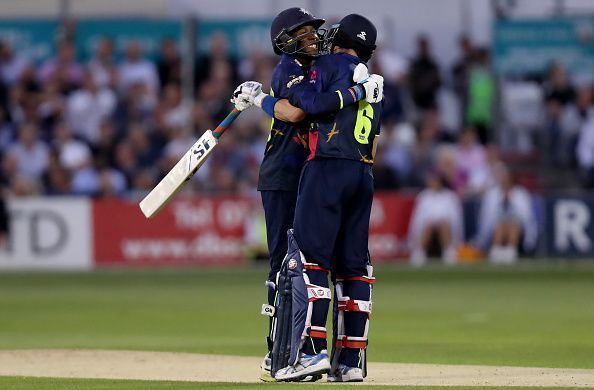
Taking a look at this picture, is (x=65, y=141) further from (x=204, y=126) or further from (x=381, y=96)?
(x=381, y=96)

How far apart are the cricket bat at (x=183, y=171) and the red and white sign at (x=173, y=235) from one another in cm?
1483

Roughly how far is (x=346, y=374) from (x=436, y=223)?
15303 millimetres

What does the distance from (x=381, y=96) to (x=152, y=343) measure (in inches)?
180

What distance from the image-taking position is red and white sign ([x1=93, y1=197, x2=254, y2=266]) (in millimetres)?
24328

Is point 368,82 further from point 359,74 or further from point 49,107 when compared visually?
point 49,107

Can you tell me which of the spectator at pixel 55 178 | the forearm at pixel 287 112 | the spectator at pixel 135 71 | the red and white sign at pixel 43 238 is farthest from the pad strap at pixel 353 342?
the spectator at pixel 135 71

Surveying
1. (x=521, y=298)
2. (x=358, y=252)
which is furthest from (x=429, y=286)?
(x=358, y=252)

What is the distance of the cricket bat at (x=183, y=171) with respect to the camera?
9.43 meters

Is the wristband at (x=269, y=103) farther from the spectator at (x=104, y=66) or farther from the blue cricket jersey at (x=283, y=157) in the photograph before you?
the spectator at (x=104, y=66)

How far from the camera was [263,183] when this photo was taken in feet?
31.7

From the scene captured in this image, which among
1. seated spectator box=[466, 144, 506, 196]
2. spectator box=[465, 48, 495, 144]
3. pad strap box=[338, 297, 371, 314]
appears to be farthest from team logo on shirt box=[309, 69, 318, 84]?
spectator box=[465, 48, 495, 144]

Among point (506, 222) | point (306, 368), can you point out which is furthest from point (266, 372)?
point (506, 222)

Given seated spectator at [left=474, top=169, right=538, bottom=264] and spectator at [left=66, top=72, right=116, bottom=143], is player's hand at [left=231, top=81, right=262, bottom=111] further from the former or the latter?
spectator at [left=66, top=72, right=116, bottom=143]

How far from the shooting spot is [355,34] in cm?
902
